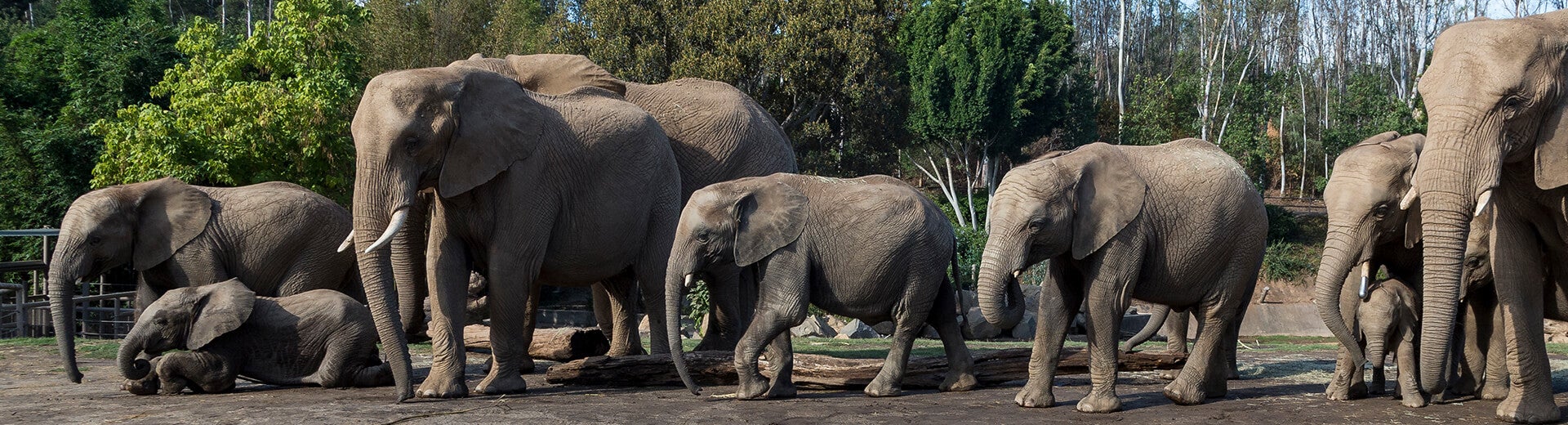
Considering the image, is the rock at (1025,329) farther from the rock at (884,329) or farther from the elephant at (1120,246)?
the elephant at (1120,246)

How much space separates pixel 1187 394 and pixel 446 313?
4.93 metres

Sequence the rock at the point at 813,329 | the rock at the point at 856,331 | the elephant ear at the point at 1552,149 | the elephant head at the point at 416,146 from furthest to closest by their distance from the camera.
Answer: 1. the rock at the point at 813,329
2. the rock at the point at 856,331
3. the elephant head at the point at 416,146
4. the elephant ear at the point at 1552,149

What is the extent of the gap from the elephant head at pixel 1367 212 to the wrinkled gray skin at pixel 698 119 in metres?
4.70

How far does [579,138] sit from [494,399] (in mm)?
2037

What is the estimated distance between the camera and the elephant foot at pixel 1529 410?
7770mm

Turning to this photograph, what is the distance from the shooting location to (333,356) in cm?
1032

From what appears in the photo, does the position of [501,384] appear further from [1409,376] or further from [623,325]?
[1409,376]

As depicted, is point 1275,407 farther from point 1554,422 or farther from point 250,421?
point 250,421

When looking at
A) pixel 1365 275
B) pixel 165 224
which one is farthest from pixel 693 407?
pixel 165 224

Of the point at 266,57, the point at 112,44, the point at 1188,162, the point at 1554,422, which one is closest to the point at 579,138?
the point at 1188,162

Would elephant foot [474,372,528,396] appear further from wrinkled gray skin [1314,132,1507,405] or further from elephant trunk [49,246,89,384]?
wrinkled gray skin [1314,132,1507,405]

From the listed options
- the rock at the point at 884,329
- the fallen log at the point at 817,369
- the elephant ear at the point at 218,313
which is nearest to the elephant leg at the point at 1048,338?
the fallen log at the point at 817,369

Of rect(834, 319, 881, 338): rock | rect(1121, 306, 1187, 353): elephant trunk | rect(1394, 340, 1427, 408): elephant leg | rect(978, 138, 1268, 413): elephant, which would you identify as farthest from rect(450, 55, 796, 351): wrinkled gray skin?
rect(834, 319, 881, 338): rock

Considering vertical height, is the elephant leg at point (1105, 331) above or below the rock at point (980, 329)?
above
